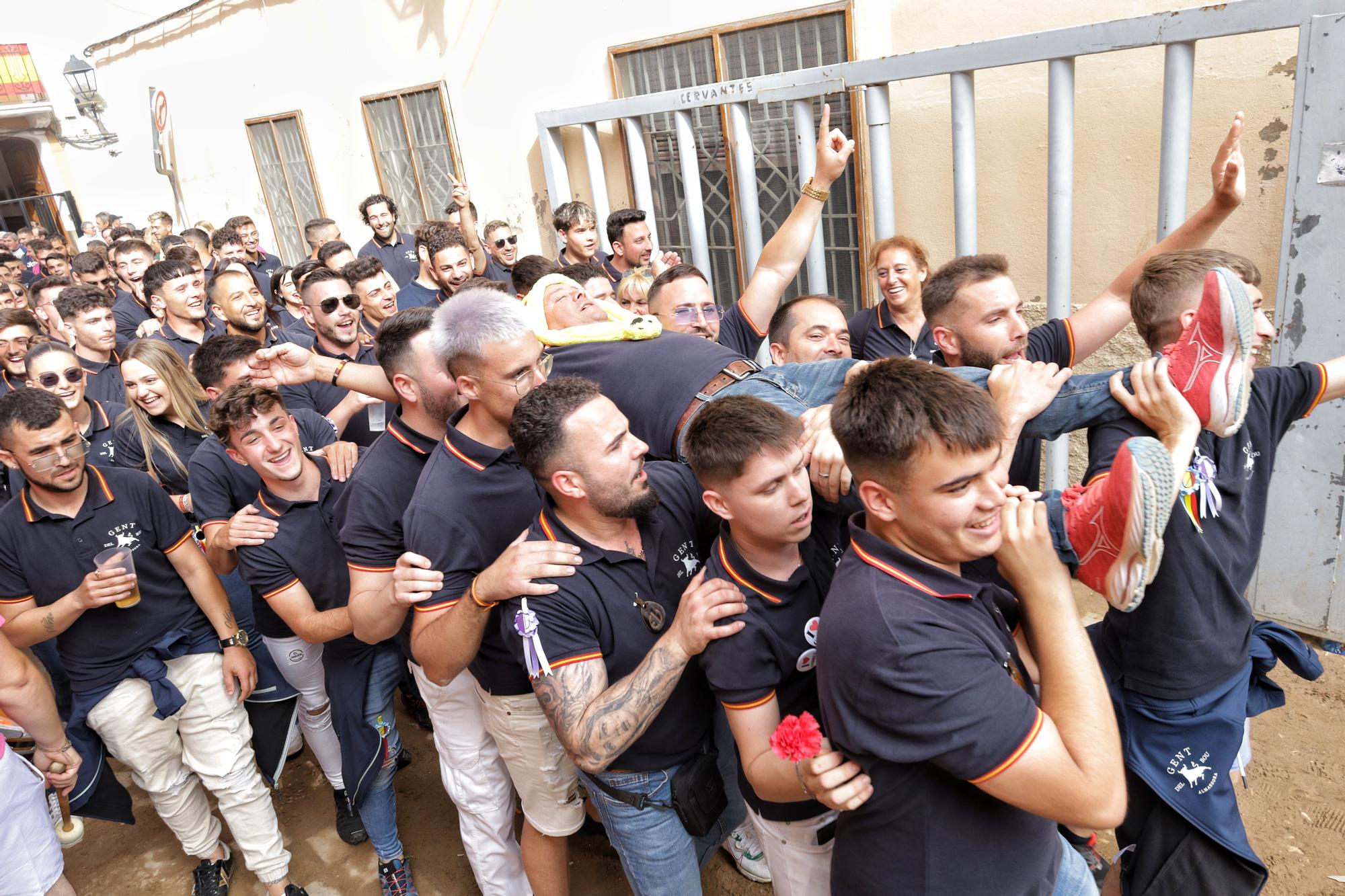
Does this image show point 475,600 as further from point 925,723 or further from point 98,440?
point 98,440

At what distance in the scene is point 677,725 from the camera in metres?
2.49

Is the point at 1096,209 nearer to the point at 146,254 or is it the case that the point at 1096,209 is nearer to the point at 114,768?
the point at 114,768

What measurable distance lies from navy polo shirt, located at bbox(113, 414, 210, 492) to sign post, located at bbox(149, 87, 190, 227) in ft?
37.0

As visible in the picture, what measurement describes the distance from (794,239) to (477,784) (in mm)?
2378

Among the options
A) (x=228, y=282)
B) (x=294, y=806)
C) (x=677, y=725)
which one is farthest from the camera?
(x=228, y=282)

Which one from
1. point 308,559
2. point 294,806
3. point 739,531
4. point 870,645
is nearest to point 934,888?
point 870,645

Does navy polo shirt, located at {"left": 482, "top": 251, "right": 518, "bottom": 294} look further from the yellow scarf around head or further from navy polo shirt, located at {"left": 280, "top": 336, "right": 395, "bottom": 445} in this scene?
the yellow scarf around head

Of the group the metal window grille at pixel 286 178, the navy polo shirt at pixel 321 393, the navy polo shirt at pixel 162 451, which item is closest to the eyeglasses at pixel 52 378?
the navy polo shirt at pixel 162 451

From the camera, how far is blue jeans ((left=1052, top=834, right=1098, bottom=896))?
2.11 m

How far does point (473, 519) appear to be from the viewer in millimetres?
2668

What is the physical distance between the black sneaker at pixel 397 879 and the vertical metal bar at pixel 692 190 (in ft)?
12.7

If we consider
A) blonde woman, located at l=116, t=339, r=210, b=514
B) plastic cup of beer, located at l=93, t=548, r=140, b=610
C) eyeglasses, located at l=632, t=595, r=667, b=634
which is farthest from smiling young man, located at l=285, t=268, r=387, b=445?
eyeglasses, located at l=632, t=595, r=667, b=634


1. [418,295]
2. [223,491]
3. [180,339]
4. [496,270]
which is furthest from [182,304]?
[223,491]

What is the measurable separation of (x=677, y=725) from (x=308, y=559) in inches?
65.6
